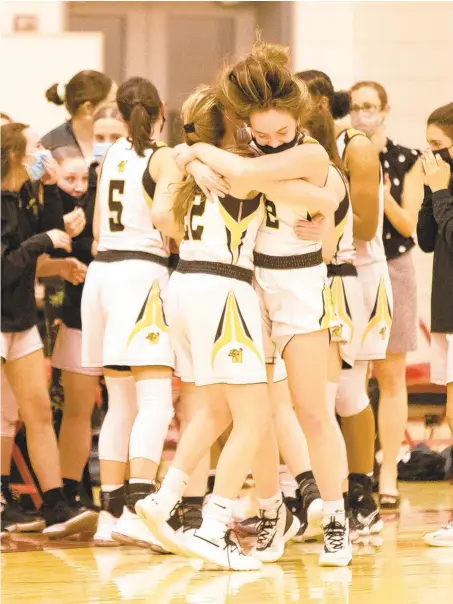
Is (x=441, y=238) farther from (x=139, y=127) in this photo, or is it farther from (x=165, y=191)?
(x=139, y=127)

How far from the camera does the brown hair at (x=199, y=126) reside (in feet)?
13.3

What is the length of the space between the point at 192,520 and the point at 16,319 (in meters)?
1.01

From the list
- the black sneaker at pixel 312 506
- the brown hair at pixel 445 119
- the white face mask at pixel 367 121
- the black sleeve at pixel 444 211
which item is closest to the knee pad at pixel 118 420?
the black sneaker at pixel 312 506

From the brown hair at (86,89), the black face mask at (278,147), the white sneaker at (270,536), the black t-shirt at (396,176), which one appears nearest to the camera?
the black face mask at (278,147)

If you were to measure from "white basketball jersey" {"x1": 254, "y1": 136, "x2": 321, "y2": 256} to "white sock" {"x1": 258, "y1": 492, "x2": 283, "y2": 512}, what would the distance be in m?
0.84

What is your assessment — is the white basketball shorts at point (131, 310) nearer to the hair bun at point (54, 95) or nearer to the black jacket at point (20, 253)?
the black jacket at point (20, 253)

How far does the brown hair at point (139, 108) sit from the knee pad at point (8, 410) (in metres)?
1.15

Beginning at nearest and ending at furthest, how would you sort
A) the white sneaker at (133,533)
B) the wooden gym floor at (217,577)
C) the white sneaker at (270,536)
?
1. the wooden gym floor at (217,577)
2. the white sneaker at (270,536)
3. the white sneaker at (133,533)

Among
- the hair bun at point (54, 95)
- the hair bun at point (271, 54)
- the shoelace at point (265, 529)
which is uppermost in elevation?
the hair bun at point (271, 54)

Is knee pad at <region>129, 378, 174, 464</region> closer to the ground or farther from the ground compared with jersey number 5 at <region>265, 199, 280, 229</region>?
closer to the ground

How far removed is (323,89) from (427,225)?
0.65m

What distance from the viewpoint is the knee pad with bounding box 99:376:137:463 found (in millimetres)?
4625

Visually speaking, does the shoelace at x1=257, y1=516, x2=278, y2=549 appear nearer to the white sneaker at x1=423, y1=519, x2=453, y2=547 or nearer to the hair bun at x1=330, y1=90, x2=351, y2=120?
the white sneaker at x1=423, y1=519, x2=453, y2=547

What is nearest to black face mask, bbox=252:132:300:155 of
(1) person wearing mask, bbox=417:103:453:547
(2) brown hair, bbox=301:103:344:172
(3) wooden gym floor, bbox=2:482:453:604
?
(2) brown hair, bbox=301:103:344:172
